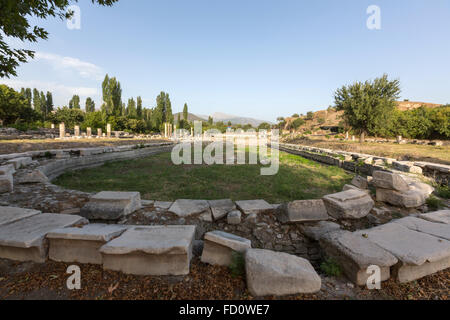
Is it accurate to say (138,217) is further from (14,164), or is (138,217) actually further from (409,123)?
(409,123)

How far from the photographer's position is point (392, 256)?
1698 millimetres

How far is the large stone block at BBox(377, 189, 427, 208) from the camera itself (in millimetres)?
3301

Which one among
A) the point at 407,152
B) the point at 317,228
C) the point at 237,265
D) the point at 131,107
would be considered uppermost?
the point at 131,107

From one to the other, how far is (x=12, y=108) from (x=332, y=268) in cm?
4152

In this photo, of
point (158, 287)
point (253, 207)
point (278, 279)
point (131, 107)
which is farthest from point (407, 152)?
point (131, 107)

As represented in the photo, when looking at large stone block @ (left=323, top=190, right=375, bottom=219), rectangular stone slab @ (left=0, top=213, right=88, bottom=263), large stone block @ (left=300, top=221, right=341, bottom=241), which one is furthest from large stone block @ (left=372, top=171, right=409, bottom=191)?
rectangular stone slab @ (left=0, top=213, right=88, bottom=263)

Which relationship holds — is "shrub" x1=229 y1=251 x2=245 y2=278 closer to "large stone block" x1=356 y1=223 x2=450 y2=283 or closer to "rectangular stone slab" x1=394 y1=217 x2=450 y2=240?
"large stone block" x1=356 y1=223 x2=450 y2=283

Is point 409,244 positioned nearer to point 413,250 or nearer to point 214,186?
point 413,250

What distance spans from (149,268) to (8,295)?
99 cm

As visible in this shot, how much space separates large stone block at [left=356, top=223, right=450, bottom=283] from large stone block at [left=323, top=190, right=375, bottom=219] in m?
0.73

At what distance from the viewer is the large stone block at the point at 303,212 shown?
281cm

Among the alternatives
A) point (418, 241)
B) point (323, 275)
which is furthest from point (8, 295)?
point (418, 241)

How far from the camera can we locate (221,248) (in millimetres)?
1813
